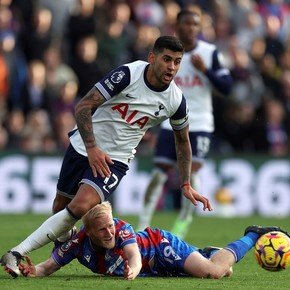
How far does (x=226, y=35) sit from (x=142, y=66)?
1235 cm

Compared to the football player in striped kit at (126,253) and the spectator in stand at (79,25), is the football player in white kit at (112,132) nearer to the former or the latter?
the football player in striped kit at (126,253)

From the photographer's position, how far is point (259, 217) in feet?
62.0

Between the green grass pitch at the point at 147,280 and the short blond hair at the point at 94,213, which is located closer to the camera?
the green grass pitch at the point at 147,280

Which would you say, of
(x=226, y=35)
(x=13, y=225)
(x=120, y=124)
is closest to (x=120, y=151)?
(x=120, y=124)

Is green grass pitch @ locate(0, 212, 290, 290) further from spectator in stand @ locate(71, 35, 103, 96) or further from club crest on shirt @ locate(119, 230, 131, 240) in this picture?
spectator in stand @ locate(71, 35, 103, 96)

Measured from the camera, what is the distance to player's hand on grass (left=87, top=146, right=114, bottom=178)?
360 inches

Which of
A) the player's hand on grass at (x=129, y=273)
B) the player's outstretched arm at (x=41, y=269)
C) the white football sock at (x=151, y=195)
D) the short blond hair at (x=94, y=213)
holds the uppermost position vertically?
the short blond hair at (x=94, y=213)

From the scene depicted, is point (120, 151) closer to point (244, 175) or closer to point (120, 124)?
point (120, 124)

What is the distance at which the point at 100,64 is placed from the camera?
20.4 m

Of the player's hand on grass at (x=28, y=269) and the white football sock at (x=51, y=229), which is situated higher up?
the white football sock at (x=51, y=229)

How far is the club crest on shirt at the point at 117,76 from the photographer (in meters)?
9.41

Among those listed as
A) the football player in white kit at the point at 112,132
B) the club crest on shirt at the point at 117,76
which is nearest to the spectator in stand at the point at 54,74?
the football player in white kit at the point at 112,132

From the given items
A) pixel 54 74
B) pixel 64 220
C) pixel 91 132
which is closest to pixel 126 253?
pixel 64 220

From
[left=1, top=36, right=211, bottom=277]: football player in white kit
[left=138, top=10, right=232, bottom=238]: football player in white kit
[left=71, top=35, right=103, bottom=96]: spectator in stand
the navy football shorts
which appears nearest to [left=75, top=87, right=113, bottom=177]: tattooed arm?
[left=1, top=36, right=211, bottom=277]: football player in white kit
